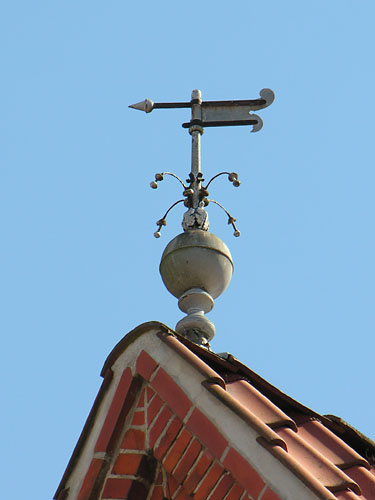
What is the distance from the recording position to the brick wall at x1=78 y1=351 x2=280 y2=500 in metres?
5.07

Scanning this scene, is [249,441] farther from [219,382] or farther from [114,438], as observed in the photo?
[114,438]

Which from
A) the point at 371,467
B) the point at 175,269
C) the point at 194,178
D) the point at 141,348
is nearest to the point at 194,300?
the point at 175,269

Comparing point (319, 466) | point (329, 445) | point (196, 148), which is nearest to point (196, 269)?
point (196, 148)

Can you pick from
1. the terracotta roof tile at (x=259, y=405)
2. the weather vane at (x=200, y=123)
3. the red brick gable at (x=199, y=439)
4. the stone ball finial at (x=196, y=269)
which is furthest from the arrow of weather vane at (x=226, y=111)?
the terracotta roof tile at (x=259, y=405)

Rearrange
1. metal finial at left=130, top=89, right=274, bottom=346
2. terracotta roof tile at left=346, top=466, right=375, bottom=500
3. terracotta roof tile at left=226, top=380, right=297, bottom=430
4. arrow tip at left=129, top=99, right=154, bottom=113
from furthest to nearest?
arrow tip at left=129, top=99, right=154, bottom=113, metal finial at left=130, top=89, right=274, bottom=346, terracotta roof tile at left=226, top=380, right=297, bottom=430, terracotta roof tile at left=346, top=466, right=375, bottom=500

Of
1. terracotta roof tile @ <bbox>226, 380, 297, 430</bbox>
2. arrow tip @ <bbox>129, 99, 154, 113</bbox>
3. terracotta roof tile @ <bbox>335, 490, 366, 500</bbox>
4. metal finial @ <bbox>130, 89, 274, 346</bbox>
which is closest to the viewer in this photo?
terracotta roof tile @ <bbox>335, 490, 366, 500</bbox>

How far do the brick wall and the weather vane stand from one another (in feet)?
7.74

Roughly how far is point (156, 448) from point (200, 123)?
3402 mm

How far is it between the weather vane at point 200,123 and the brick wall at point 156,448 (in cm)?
236

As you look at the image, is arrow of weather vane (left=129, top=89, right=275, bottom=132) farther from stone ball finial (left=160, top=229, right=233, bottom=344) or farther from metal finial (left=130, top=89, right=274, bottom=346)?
stone ball finial (left=160, top=229, right=233, bottom=344)

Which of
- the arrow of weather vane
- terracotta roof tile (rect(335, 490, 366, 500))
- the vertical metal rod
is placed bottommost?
terracotta roof tile (rect(335, 490, 366, 500))

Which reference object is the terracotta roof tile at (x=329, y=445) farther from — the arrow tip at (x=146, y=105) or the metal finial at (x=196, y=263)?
the arrow tip at (x=146, y=105)

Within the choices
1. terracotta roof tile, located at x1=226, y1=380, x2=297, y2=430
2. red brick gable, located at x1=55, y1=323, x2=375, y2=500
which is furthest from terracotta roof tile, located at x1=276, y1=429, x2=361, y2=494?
terracotta roof tile, located at x1=226, y1=380, x2=297, y2=430

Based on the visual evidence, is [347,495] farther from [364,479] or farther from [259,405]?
[259,405]
